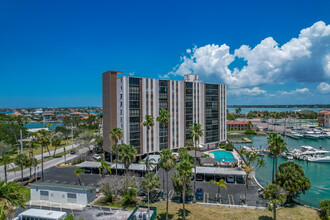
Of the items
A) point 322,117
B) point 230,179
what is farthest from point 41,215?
point 322,117

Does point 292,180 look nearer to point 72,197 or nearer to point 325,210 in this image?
point 325,210

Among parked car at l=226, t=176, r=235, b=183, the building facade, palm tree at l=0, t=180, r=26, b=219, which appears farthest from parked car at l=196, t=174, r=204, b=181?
the building facade

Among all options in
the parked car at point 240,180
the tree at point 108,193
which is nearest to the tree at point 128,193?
the tree at point 108,193

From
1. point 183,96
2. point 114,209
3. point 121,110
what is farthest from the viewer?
point 183,96

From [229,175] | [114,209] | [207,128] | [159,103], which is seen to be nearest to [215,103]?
[207,128]

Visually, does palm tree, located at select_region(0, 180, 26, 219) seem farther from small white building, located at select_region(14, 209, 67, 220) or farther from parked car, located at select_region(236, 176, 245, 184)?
parked car, located at select_region(236, 176, 245, 184)

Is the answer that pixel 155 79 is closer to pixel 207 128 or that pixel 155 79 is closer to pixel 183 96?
pixel 183 96
